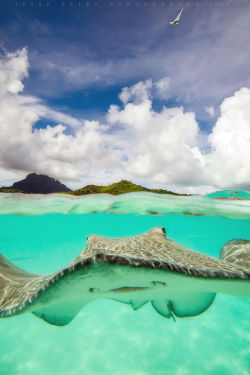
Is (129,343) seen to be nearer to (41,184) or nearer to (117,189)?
(117,189)

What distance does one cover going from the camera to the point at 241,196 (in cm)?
1560

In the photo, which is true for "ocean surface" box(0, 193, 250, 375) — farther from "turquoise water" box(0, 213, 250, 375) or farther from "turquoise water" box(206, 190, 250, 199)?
"turquoise water" box(206, 190, 250, 199)

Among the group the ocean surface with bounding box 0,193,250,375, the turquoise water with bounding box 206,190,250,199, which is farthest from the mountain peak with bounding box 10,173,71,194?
the ocean surface with bounding box 0,193,250,375

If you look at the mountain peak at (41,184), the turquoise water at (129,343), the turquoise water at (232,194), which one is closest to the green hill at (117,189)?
the turquoise water at (232,194)

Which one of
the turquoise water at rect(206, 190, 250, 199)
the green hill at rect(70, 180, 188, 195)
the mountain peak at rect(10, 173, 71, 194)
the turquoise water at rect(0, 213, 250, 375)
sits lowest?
the turquoise water at rect(0, 213, 250, 375)

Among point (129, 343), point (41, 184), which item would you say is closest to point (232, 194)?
point (129, 343)

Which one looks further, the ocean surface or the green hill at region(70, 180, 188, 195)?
the green hill at region(70, 180, 188, 195)

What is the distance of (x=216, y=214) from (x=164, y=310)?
18.0m

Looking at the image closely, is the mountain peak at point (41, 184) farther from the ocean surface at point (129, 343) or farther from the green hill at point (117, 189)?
the ocean surface at point (129, 343)

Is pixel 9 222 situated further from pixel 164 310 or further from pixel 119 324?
pixel 164 310

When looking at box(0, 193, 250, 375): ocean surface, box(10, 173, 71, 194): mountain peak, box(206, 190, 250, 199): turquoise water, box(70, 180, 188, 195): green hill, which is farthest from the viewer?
box(10, 173, 71, 194): mountain peak

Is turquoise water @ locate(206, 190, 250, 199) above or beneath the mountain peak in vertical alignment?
beneath

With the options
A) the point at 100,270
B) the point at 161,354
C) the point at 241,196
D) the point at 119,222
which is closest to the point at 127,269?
the point at 100,270

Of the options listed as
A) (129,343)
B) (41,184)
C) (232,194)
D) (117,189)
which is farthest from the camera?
(41,184)
